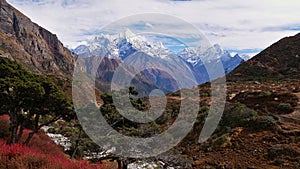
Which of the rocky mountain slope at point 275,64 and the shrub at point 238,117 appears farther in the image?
the rocky mountain slope at point 275,64

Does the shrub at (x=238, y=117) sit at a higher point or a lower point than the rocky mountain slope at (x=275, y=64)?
lower

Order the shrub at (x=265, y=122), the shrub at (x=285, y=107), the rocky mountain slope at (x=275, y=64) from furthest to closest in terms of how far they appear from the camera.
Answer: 1. the rocky mountain slope at (x=275, y=64)
2. the shrub at (x=285, y=107)
3. the shrub at (x=265, y=122)

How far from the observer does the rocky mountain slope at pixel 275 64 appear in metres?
66.9

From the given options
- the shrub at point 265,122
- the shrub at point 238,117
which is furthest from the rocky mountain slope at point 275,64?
the shrub at point 265,122

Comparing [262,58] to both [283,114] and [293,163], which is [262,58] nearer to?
[283,114]

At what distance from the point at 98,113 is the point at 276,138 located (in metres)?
10.5

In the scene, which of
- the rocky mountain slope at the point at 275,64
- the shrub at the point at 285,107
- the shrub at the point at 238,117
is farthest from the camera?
the rocky mountain slope at the point at 275,64

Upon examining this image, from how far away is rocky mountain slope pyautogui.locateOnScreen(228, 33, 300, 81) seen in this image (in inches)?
2633

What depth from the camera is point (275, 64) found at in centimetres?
7312

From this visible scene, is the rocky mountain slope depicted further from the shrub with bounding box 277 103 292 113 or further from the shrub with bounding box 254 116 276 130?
the shrub with bounding box 254 116 276 130

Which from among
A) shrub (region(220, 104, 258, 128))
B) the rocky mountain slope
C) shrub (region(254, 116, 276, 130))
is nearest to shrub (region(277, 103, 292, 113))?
shrub (region(254, 116, 276, 130))

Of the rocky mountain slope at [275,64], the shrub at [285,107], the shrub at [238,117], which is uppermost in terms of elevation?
the rocky mountain slope at [275,64]

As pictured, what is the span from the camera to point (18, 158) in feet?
26.4

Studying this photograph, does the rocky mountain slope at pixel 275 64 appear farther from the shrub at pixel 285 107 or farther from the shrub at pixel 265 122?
the shrub at pixel 265 122
